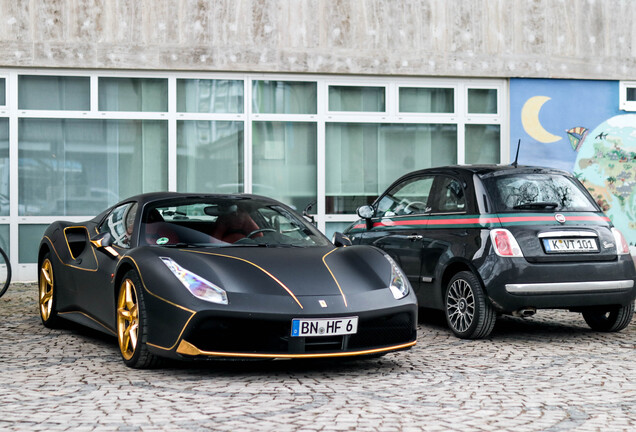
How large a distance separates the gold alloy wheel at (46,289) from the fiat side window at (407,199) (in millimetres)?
3423

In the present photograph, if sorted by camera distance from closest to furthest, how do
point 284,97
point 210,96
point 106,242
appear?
point 106,242
point 210,96
point 284,97

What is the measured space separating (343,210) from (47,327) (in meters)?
7.09

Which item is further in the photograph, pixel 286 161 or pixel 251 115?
pixel 286 161

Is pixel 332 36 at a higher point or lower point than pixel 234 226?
higher

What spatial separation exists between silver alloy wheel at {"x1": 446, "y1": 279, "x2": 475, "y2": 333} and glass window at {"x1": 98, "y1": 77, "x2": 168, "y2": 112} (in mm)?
7494

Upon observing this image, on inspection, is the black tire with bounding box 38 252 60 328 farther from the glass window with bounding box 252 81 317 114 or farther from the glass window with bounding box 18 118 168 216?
the glass window with bounding box 252 81 317 114

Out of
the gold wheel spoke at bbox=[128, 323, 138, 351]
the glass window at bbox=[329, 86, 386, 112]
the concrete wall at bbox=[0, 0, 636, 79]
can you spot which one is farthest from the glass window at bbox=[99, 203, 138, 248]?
the glass window at bbox=[329, 86, 386, 112]

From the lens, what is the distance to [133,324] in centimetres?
634

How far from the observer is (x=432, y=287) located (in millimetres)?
8562

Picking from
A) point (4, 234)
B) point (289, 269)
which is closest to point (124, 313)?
point (289, 269)

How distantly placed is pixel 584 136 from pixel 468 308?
26.7ft

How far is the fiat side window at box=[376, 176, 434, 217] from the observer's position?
9094 mm

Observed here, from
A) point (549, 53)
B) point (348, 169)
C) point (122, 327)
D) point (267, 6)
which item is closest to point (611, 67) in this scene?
point (549, 53)

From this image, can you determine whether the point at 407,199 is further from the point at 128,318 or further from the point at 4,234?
the point at 4,234
